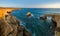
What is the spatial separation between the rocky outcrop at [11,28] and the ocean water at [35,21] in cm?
7

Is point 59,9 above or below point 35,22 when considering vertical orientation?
above

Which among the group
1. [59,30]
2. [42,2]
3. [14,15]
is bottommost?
[59,30]

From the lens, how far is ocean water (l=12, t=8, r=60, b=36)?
236 cm

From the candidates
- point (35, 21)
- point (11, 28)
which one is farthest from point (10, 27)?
point (35, 21)

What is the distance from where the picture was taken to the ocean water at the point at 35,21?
Result: 2.36 metres

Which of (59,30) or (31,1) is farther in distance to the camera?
(31,1)

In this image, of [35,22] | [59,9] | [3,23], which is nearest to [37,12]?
[35,22]

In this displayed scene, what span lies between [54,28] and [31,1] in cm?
62

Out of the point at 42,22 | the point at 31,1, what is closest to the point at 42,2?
the point at 31,1

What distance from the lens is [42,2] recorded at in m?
2.46

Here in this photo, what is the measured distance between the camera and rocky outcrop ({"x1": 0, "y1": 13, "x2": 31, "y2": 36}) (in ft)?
7.82

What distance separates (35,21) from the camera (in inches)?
94.0

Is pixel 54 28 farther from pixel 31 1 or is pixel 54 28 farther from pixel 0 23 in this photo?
pixel 0 23

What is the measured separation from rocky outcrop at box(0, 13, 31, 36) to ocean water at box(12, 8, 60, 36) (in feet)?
0.23
